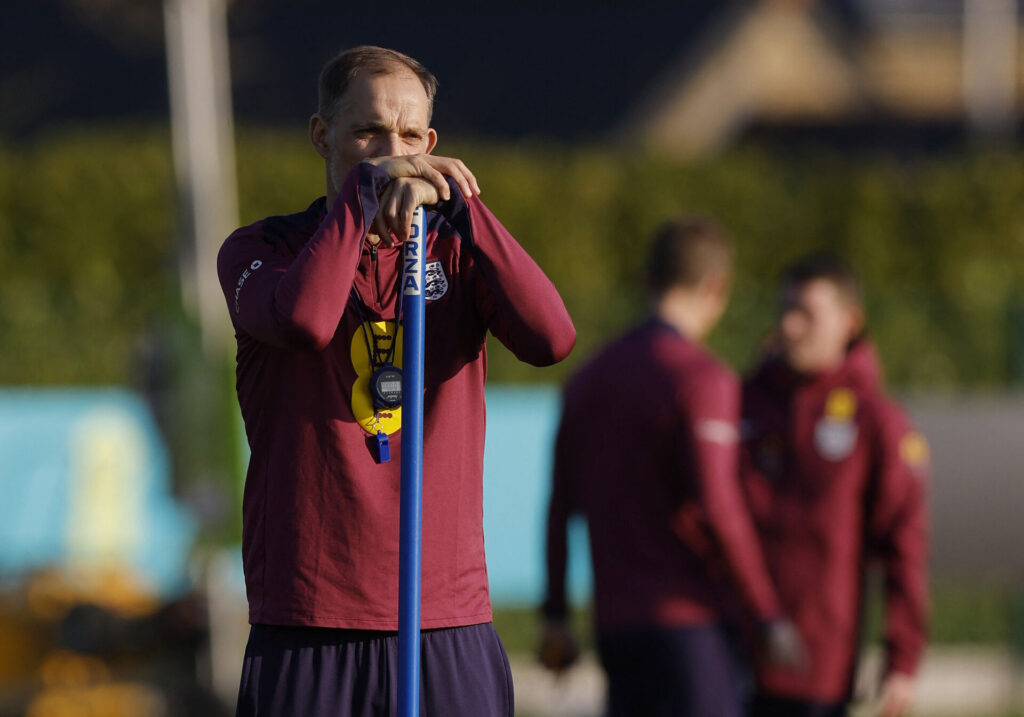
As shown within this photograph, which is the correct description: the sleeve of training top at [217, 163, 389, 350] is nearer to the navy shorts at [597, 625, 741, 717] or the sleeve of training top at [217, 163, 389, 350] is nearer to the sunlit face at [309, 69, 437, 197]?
the sunlit face at [309, 69, 437, 197]

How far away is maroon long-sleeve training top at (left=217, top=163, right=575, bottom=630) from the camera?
3.15 m

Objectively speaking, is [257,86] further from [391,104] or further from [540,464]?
[391,104]

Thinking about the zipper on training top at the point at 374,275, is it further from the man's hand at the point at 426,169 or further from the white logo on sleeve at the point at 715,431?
the white logo on sleeve at the point at 715,431

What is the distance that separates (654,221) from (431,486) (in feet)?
36.5

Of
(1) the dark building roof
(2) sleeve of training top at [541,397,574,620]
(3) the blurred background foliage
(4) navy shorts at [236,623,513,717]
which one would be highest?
(1) the dark building roof

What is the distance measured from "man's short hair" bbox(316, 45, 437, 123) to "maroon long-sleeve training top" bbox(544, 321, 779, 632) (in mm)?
2119

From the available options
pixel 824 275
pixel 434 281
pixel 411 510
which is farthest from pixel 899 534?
pixel 411 510

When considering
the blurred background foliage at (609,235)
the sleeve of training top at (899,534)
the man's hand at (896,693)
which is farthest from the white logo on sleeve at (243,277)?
the blurred background foliage at (609,235)

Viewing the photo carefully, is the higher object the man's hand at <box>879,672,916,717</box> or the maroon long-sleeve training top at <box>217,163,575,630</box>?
the maroon long-sleeve training top at <box>217,163,575,630</box>

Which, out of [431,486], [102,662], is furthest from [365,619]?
[102,662]

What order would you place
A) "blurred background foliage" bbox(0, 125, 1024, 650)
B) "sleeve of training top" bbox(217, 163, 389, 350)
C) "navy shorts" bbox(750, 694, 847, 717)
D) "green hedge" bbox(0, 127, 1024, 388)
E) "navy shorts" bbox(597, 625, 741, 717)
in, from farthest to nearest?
"green hedge" bbox(0, 127, 1024, 388) < "blurred background foliage" bbox(0, 125, 1024, 650) < "navy shorts" bbox(750, 694, 847, 717) < "navy shorts" bbox(597, 625, 741, 717) < "sleeve of training top" bbox(217, 163, 389, 350)

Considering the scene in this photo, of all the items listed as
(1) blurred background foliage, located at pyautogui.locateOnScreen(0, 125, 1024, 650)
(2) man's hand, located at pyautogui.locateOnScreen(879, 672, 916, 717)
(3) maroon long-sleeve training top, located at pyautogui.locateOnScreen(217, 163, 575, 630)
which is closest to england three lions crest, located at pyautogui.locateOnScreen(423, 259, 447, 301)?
(3) maroon long-sleeve training top, located at pyautogui.locateOnScreen(217, 163, 575, 630)

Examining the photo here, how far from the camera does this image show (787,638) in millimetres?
5449

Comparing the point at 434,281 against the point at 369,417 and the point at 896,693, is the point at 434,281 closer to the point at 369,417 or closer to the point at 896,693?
the point at 369,417
